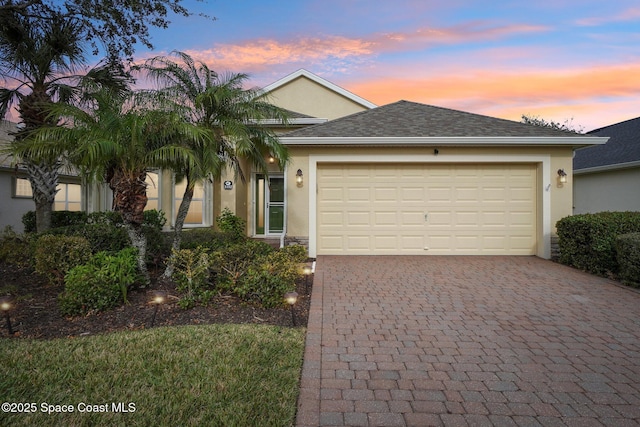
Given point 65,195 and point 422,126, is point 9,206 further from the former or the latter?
point 422,126

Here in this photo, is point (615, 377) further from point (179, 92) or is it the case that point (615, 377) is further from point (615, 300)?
point (179, 92)

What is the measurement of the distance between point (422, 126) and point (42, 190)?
402 inches

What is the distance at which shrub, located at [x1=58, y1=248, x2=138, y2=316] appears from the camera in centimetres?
441

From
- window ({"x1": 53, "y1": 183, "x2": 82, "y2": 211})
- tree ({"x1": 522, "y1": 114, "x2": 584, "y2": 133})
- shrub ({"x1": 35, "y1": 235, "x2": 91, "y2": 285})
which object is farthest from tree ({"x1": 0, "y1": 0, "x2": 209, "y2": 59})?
tree ({"x1": 522, "y1": 114, "x2": 584, "y2": 133})

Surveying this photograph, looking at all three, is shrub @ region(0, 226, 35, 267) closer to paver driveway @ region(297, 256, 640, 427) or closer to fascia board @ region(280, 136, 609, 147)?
fascia board @ region(280, 136, 609, 147)

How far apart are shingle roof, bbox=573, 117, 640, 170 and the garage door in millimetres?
7353

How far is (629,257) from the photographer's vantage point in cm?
591

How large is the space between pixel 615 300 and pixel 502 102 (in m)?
13.0

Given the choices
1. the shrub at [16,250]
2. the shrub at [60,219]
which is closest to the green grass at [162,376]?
the shrub at [16,250]

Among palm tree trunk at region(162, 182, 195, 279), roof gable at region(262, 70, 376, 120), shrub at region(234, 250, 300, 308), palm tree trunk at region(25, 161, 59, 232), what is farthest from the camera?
roof gable at region(262, 70, 376, 120)

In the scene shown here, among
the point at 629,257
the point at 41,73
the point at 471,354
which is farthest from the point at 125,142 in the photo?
the point at 629,257

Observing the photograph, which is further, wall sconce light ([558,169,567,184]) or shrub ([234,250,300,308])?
wall sconce light ([558,169,567,184])

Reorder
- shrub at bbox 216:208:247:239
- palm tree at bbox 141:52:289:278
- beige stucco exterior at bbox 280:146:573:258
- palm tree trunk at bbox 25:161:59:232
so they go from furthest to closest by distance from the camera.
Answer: shrub at bbox 216:208:247:239 < palm tree trunk at bbox 25:161:59:232 < beige stucco exterior at bbox 280:146:573:258 < palm tree at bbox 141:52:289:278

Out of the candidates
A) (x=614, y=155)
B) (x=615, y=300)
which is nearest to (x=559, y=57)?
(x=614, y=155)
